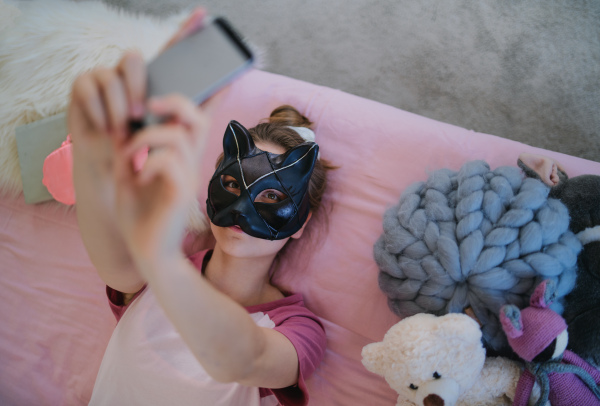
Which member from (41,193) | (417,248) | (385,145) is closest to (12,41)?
(41,193)

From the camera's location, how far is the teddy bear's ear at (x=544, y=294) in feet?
2.34

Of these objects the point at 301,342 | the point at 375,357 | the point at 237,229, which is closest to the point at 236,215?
the point at 237,229

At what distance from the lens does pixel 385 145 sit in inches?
44.8

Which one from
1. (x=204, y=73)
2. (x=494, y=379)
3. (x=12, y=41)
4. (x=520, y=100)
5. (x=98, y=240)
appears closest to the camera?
(x=204, y=73)

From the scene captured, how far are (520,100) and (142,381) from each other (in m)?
1.45

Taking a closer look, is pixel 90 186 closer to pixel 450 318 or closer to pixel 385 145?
A: pixel 450 318

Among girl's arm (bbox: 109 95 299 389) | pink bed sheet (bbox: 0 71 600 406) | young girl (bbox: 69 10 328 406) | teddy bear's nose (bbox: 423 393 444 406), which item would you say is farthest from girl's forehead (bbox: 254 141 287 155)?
teddy bear's nose (bbox: 423 393 444 406)

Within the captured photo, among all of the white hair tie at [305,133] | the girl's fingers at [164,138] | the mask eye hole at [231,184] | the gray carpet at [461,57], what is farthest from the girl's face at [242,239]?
the gray carpet at [461,57]

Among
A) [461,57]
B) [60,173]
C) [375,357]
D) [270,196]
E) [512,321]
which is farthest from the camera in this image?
[461,57]

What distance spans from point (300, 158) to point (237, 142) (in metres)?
0.15

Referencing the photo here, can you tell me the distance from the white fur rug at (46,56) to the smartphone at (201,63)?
31.9 inches

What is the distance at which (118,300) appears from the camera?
3.26 ft

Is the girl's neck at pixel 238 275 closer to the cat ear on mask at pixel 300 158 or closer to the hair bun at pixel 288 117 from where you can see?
the cat ear on mask at pixel 300 158

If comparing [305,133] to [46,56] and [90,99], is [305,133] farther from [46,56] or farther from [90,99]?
[46,56]
